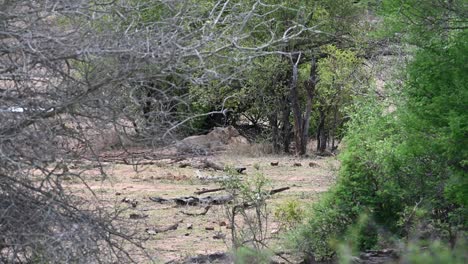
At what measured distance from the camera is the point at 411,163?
10.6m

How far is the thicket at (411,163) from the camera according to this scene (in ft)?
30.6

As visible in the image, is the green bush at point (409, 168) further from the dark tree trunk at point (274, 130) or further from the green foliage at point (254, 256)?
the dark tree trunk at point (274, 130)

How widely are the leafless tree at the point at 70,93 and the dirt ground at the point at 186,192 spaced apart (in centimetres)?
189

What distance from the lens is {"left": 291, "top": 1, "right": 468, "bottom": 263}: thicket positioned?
9312mm

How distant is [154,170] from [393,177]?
9507 mm

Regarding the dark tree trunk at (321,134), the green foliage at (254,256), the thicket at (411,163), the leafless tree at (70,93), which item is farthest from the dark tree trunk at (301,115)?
the leafless tree at (70,93)

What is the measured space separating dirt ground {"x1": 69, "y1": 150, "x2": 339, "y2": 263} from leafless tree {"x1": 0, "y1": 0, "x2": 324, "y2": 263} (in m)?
1.89

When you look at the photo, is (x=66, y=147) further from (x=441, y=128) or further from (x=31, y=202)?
(x=441, y=128)

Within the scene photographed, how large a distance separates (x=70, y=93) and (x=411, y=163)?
493 cm

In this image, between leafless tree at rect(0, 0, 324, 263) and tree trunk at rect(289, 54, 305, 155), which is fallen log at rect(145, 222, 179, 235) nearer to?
leafless tree at rect(0, 0, 324, 263)

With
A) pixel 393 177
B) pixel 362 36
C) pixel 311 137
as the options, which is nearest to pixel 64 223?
pixel 393 177

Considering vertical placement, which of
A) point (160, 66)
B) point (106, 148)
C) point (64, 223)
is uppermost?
point (160, 66)

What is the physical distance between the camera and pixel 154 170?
19.5m

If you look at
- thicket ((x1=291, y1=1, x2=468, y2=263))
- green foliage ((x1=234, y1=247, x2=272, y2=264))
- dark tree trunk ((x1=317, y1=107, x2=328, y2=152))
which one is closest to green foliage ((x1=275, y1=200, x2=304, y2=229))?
thicket ((x1=291, y1=1, x2=468, y2=263))
